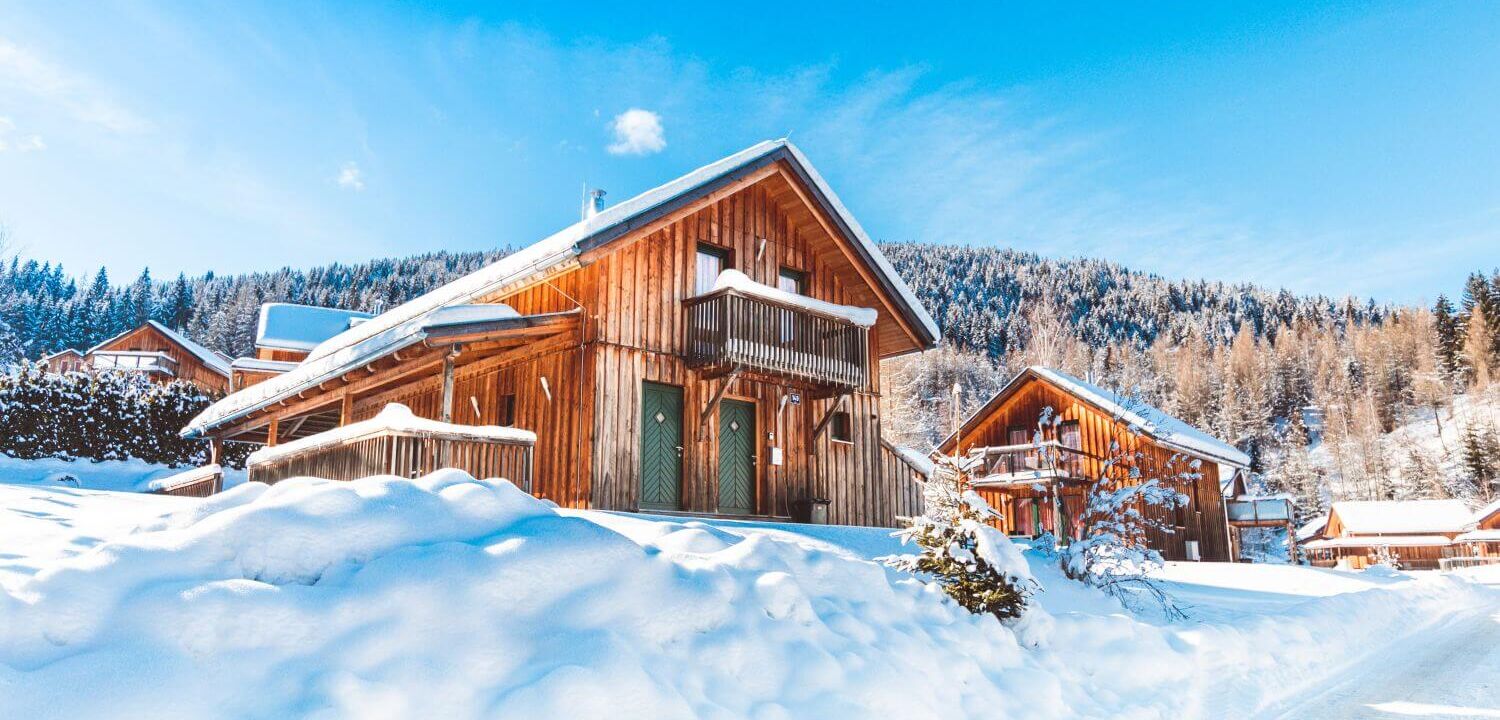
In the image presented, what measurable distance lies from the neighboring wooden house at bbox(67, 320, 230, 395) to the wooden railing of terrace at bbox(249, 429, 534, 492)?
43.9m

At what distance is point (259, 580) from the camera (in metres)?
4.62

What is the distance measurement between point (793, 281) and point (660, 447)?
503 centimetres

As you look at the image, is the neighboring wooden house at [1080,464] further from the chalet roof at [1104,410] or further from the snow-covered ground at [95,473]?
the snow-covered ground at [95,473]

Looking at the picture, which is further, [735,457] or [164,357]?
[164,357]

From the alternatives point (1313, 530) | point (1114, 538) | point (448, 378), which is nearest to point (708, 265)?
point (448, 378)

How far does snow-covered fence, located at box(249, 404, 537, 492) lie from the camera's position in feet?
33.8

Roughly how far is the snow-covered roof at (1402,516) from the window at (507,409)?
57.4m

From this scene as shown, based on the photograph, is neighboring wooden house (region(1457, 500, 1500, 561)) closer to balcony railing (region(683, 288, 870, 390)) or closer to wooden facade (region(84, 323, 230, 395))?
balcony railing (region(683, 288, 870, 390))

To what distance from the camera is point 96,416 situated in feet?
79.4

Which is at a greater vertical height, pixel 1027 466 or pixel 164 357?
pixel 164 357

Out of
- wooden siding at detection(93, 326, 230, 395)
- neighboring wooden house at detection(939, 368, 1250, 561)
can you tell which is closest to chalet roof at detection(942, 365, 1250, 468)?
neighboring wooden house at detection(939, 368, 1250, 561)

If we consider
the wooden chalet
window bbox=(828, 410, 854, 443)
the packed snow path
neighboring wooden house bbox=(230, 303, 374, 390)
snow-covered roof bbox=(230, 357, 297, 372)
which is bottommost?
the packed snow path

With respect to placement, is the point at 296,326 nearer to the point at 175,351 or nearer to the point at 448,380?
the point at 175,351

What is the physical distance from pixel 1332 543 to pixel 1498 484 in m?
19.5
